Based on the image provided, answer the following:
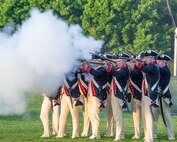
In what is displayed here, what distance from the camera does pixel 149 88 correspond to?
2277 centimetres

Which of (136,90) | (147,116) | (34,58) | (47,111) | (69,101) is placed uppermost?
(34,58)

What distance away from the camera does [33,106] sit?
37.1m

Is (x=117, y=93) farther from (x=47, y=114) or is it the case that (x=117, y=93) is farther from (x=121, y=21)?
(x=121, y=21)

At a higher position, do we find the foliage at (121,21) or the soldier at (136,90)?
the foliage at (121,21)

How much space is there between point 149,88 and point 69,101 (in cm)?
224

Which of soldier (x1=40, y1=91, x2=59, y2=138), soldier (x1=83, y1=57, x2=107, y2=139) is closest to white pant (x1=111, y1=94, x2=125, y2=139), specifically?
soldier (x1=83, y1=57, x2=107, y2=139)

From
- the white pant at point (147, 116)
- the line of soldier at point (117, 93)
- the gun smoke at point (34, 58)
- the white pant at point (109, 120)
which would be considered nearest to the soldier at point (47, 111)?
the line of soldier at point (117, 93)

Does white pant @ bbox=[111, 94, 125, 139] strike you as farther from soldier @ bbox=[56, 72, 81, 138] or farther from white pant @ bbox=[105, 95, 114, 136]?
soldier @ bbox=[56, 72, 81, 138]

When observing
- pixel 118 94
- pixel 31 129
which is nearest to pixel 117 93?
pixel 118 94

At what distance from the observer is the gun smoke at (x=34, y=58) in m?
20.0

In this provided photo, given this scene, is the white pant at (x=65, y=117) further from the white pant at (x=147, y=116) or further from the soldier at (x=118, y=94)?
the white pant at (x=147, y=116)

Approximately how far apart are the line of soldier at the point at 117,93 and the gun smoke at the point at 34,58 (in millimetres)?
1332

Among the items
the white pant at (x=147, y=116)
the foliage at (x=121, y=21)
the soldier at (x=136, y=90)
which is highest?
the foliage at (x=121, y=21)

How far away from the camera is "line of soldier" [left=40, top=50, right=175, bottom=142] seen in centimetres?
2283
